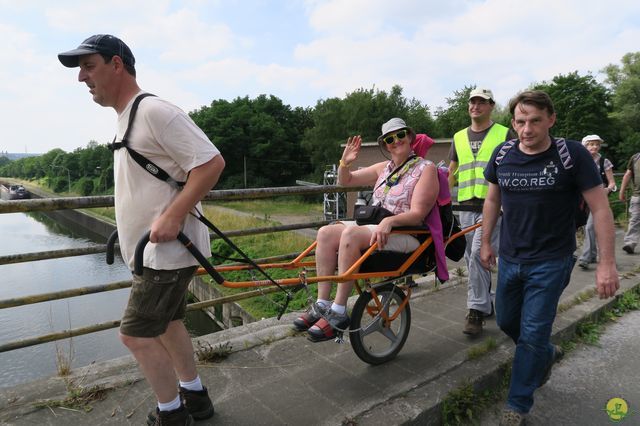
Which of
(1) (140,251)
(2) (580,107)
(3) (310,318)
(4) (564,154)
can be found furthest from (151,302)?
(2) (580,107)

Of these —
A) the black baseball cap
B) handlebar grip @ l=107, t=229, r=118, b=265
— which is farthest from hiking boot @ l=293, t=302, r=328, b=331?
the black baseball cap

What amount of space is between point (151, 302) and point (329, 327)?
1155mm

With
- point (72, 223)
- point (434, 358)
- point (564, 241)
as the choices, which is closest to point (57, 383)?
point (434, 358)

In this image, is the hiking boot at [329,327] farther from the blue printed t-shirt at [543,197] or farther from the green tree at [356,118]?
the green tree at [356,118]

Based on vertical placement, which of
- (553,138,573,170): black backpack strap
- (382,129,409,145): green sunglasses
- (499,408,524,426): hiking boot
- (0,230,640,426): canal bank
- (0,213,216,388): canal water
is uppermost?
(382,129,409,145): green sunglasses

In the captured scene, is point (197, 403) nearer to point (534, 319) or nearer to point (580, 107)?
point (534, 319)

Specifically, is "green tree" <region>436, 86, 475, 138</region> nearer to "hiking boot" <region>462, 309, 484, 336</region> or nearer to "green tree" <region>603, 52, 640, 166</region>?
"green tree" <region>603, 52, 640, 166</region>

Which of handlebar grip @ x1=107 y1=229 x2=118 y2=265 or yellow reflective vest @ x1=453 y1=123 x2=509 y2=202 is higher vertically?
yellow reflective vest @ x1=453 y1=123 x2=509 y2=202

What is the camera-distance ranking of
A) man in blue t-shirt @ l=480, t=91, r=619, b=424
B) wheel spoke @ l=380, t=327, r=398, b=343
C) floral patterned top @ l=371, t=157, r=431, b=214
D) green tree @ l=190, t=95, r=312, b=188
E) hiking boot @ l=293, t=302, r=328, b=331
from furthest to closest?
green tree @ l=190, t=95, r=312, b=188, wheel spoke @ l=380, t=327, r=398, b=343, floral patterned top @ l=371, t=157, r=431, b=214, hiking boot @ l=293, t=302, r=328, b=331, man in blue t-shirt @ l=480, t=91, r=619, b=424

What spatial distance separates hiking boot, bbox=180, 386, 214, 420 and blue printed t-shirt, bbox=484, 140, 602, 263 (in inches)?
78.0

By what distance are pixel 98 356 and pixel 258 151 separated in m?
36.2

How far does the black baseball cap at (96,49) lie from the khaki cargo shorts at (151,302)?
97 cm

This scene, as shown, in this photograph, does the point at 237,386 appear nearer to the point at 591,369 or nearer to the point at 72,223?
the point at 591,369

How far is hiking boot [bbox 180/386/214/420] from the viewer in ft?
7.34
